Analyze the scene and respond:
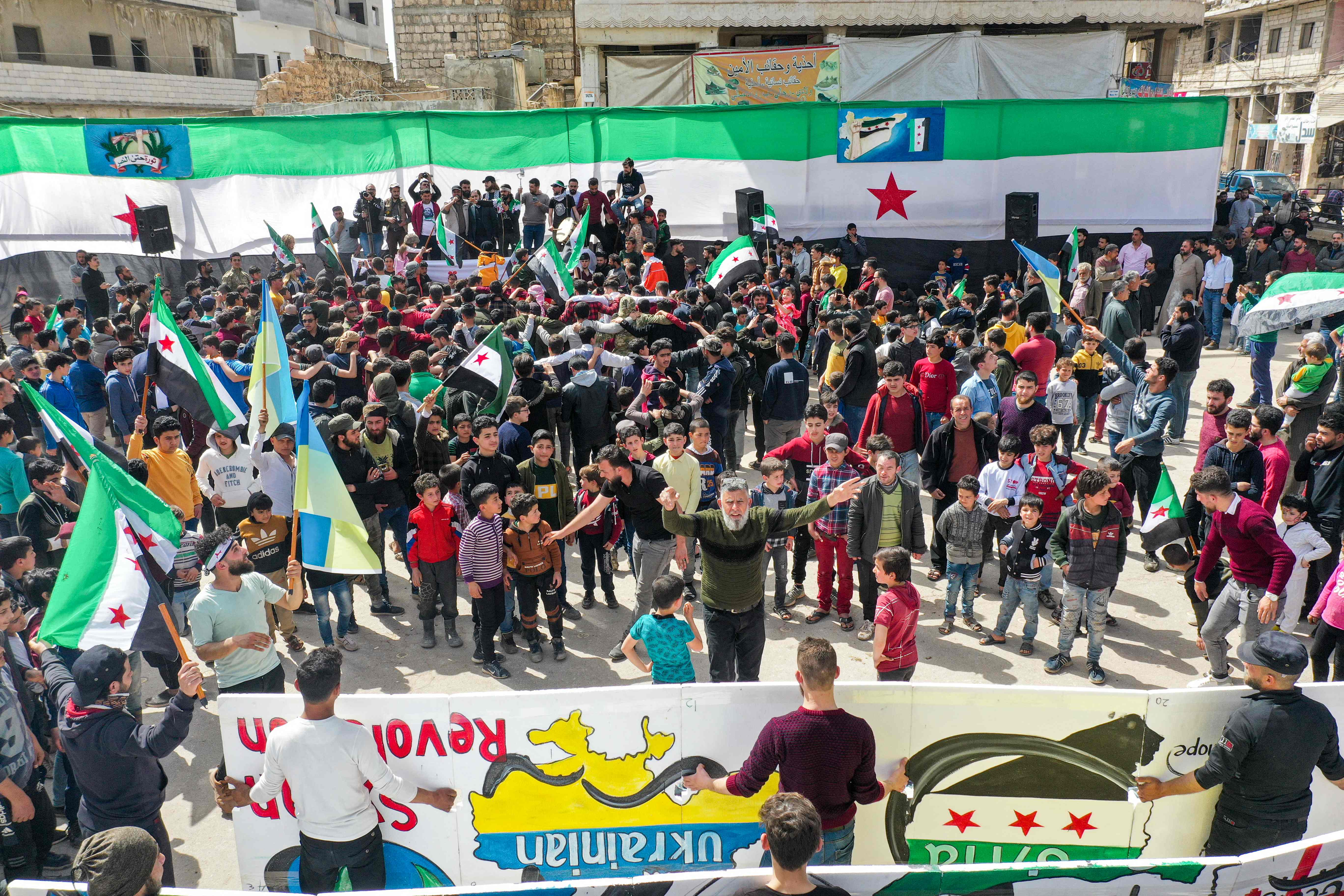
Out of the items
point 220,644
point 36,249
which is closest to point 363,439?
point 220,644

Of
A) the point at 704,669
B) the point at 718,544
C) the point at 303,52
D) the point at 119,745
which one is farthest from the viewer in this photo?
the point at 303,52

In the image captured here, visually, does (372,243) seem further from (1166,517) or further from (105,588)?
(1166,517)

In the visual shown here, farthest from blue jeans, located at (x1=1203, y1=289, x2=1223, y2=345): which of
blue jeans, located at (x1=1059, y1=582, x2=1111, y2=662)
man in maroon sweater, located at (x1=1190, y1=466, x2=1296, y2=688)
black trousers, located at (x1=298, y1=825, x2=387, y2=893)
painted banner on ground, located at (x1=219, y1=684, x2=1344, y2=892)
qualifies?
black trousers, located at (x1=298, y1=825, x2=387, y2=893)

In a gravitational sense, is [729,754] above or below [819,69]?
below

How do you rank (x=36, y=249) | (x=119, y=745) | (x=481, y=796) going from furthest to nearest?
(x=36, y=249)
(x=481, y=796)
(x=119, y=745)

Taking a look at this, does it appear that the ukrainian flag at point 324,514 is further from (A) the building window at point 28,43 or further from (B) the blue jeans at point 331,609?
(A) the building window at point 28,43

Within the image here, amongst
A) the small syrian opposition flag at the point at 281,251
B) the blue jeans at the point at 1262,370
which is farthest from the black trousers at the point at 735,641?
the small syrian opposition flag at the point at 281,251

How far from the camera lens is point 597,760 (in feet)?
15.2

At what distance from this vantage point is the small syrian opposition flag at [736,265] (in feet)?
42.2

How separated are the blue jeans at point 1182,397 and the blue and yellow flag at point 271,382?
7.93 m

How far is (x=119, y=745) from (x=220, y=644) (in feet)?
3.43

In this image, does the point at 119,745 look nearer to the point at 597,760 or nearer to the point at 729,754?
the point at 597,760

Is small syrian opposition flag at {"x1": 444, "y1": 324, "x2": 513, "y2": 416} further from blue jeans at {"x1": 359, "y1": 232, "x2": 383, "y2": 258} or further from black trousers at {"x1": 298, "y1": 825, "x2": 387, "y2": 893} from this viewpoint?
blue jeans at {"x1": 359, "y1": 232, "x2": 383, "y2": 258}

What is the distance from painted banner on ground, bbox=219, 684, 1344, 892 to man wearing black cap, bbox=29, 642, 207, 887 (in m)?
0.35
